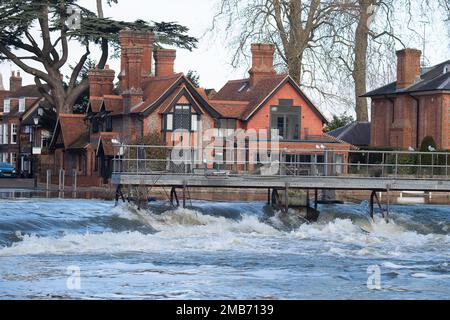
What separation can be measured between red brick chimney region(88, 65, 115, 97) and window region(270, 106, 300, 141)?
582 inches

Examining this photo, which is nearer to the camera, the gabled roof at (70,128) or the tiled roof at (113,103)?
the tiled roof at (113,103)

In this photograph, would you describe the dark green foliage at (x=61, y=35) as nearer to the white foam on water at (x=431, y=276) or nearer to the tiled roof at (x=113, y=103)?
the tiled roof at (x=113, y=103)

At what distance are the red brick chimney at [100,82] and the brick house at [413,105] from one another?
66.1 feet

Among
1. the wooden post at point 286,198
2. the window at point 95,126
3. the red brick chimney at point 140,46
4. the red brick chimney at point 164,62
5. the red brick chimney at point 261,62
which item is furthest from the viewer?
the window at point 95,126

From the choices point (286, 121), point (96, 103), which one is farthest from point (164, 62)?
point (286, 121)

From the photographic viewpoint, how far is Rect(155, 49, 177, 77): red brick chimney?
279ft

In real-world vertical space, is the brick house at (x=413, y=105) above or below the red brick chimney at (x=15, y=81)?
below

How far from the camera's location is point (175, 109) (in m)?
79.4

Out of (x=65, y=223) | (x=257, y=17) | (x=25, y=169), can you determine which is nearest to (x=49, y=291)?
(x=65, y=223)

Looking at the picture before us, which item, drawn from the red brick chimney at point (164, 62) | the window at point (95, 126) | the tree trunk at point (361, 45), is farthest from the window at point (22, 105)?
the tree trunk at point (361, 45)

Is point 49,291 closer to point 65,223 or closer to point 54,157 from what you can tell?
point 65,223

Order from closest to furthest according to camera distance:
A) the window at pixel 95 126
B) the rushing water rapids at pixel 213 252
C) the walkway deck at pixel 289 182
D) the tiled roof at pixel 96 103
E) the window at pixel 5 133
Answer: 1. the rushing water rapids at pixel 213 252
2. the walkway deck at pixel 289 182
3. the tiled roof at pixel 96 103
4. the window at pixel 95 126
5. the window at pixel 5 133

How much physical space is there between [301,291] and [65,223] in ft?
62.6

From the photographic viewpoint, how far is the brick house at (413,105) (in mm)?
81062
